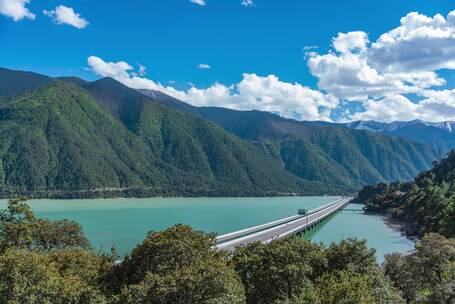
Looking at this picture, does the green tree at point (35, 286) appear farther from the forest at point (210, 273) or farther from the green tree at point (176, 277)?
the green tree at point (176, 277)

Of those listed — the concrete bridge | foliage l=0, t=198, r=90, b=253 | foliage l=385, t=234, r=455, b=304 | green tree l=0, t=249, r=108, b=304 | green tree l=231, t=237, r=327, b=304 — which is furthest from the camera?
the concrete bridge

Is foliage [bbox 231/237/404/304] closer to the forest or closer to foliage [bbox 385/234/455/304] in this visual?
the forest

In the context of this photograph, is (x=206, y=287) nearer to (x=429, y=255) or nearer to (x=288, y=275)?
(x=288, y=275)

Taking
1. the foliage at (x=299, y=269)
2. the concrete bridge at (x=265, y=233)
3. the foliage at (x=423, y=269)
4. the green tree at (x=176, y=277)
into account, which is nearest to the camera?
the green tree at (x=176, y=277)

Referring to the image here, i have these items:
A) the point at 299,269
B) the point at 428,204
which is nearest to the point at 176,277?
the point at 299,269

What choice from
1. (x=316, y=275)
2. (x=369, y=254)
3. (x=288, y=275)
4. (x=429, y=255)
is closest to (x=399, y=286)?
(x=429, y=255)

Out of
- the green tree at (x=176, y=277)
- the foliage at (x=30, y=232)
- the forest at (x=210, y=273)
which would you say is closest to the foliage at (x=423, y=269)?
the forest at (x=210, y=273)

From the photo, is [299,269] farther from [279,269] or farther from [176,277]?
[176,277]

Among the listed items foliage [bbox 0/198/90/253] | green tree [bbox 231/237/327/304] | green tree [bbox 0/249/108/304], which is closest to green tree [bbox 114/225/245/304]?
green tree [bbox 0/249/108/304]
